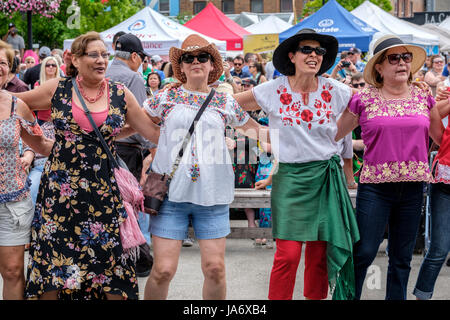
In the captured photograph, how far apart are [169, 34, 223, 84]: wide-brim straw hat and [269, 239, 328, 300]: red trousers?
126 centimetres

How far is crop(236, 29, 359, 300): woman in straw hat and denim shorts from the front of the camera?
406 centimetres

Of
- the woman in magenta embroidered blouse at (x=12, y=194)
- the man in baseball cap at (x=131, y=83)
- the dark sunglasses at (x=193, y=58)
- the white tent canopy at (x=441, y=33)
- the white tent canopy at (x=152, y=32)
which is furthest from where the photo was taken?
the white tent canopy at (x=441, y=33)

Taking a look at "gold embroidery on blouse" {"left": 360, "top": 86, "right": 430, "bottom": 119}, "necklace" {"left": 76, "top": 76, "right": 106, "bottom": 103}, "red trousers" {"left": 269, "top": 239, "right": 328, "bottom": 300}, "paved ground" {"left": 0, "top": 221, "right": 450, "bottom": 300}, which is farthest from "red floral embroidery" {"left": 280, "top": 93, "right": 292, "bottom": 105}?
"paved ground" {"left": 0, "top": 221, "right": 450, "bottom": 300}

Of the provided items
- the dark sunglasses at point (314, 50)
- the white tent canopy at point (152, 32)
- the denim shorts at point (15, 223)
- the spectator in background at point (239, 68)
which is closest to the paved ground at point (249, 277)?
the denim shorts at point (15, 223)

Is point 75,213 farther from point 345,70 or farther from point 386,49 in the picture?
point 345,70

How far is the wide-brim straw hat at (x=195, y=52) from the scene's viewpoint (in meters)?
3.95

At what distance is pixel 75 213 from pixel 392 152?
2140mm

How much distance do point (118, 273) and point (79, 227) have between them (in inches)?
15.9

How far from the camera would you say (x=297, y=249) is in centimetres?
411

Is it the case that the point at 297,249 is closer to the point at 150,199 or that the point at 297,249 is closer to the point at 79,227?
the point at 150,199

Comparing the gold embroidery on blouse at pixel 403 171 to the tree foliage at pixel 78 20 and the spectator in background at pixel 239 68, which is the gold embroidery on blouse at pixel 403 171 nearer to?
the spectator in background at pixel 239 68

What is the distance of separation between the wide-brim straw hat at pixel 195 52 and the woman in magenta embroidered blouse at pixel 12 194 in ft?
3.36

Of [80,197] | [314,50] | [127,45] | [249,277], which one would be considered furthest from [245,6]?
[80,197]
